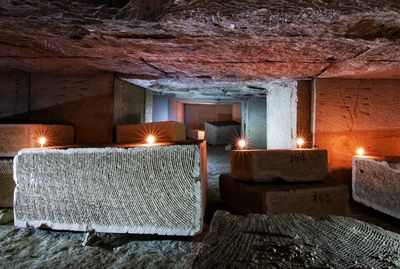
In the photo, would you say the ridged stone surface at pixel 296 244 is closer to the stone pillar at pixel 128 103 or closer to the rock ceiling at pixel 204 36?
the rock ceiling at pixel 204 36

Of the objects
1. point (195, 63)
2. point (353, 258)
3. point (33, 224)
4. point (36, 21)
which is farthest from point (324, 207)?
point (36, 21)

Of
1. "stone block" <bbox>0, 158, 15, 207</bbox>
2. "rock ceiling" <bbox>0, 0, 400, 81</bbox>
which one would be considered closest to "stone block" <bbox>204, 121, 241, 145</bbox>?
"rock ceiling" <bbox>0, 0, 400, 81</bbox>

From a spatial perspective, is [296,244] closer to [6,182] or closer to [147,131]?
[147,131]

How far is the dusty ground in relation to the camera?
165cm

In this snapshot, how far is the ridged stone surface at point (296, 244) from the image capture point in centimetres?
89

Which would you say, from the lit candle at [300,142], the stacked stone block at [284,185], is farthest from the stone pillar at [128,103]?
the lit candle at [300,142]

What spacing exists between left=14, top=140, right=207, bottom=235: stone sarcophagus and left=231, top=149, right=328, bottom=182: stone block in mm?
1020

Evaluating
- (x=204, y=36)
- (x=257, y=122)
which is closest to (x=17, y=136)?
(x=204, y=36)

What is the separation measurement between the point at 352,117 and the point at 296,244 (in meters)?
3.23

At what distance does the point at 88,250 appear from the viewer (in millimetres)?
1808

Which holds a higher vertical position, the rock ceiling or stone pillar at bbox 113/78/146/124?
the rock ceiling

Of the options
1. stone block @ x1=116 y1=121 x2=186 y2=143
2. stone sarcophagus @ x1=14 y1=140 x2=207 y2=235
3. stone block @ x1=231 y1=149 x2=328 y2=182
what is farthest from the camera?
stone block @ x1=116 y1=121 x2=186 y2=143

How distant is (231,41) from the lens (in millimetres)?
2078

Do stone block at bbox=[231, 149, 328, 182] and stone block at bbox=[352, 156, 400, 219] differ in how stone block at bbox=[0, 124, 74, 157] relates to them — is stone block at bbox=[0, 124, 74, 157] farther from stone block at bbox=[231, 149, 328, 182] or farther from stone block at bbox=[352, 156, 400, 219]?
stone block at bbox=[352, 156, 400, 219]
